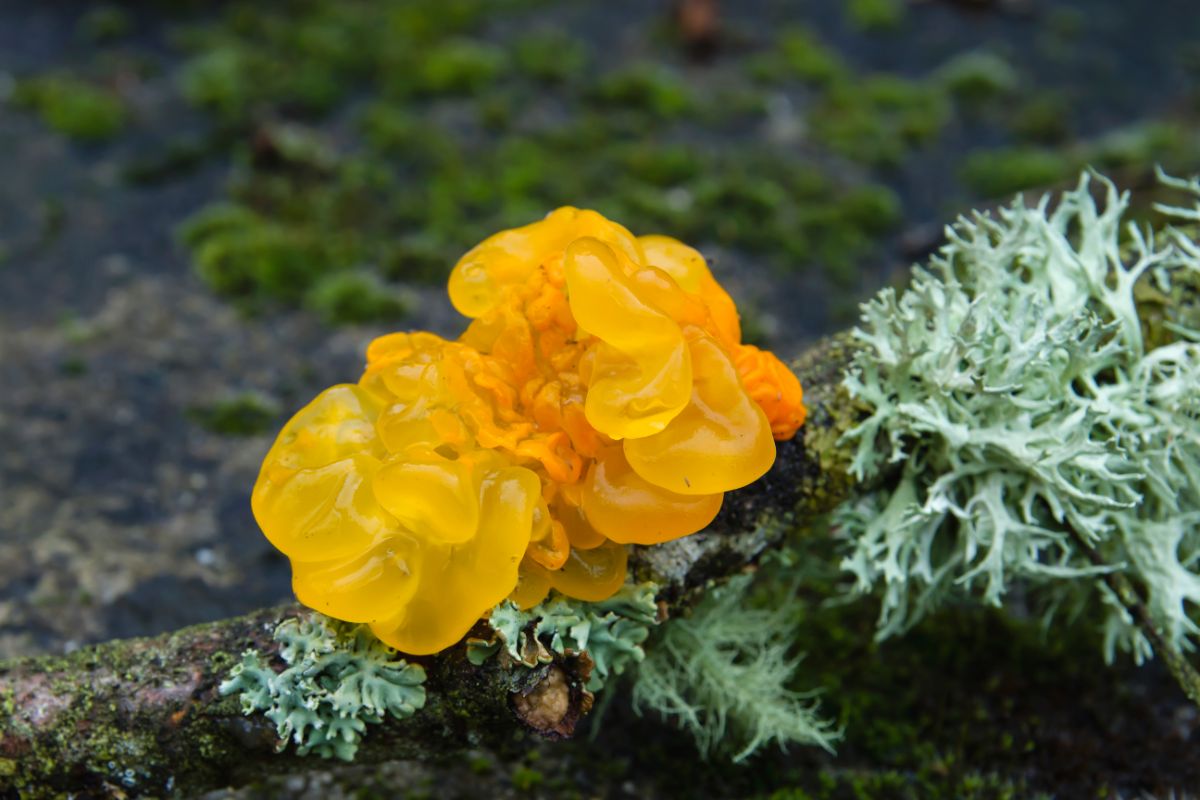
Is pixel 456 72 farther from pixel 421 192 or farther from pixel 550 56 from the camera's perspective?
pixel 421 192

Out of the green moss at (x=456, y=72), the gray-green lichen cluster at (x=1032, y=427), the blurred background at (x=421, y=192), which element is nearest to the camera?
the gray-green lichen cluster at (x=1032, y=427)

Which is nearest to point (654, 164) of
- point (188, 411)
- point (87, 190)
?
point (188, 411)

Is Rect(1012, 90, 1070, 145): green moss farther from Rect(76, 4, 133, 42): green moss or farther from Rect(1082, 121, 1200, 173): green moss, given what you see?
Rect(76, 4, 133, 42): green moss

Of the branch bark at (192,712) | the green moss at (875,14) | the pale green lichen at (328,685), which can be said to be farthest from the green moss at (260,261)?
the green moss at (875,14)

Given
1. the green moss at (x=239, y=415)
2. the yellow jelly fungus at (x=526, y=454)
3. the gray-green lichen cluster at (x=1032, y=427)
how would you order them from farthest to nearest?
the green moss at (x=239, y=415), the gray-green lichen cluster at (x=1032, y=427), the yellow jelly fungus at (x=526, y=454)

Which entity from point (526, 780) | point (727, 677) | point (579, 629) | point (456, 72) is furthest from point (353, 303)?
point (579, 629)

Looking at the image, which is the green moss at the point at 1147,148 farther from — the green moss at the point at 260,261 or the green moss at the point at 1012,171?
the green moss at the point at 260,261

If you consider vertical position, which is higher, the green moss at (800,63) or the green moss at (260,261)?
the green moss at (800,63)

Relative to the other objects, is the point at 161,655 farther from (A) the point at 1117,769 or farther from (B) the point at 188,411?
(A) the point at 1117,769

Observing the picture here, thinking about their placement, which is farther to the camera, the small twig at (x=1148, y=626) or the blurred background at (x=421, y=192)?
the blurred background at (x=421, y=192)
